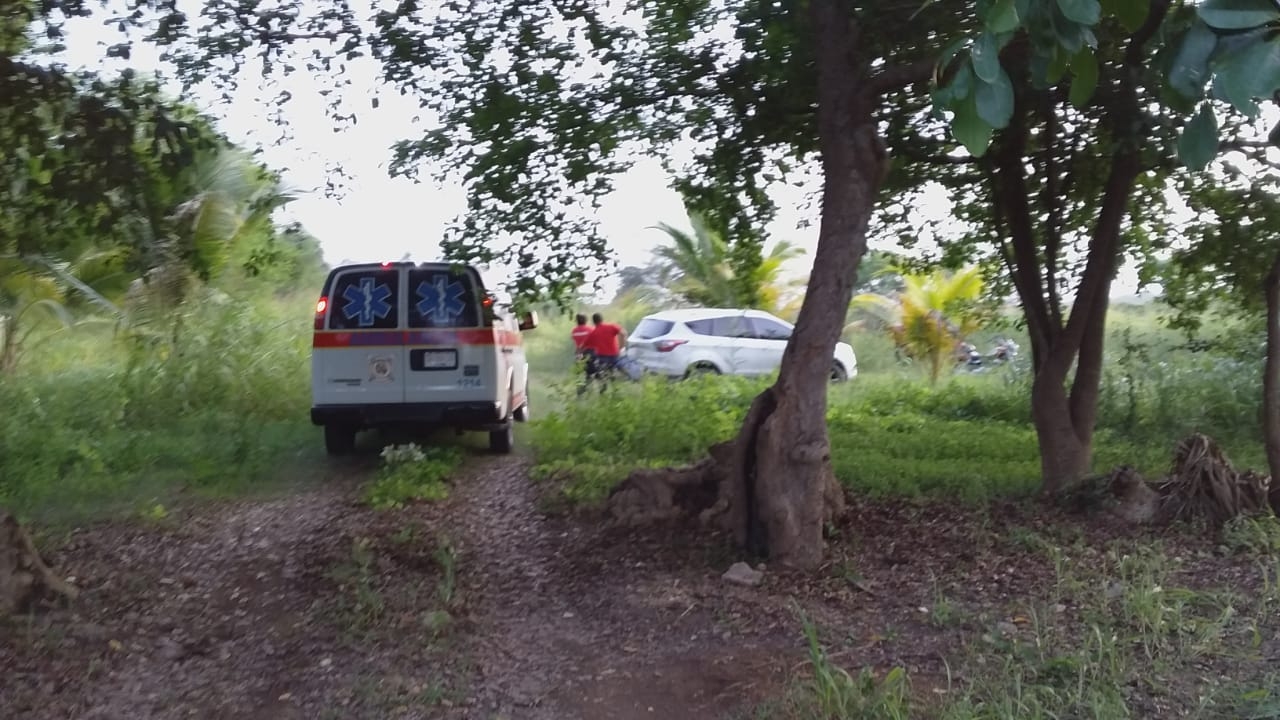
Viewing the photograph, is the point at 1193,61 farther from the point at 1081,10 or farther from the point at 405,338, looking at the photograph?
the point at 405,338

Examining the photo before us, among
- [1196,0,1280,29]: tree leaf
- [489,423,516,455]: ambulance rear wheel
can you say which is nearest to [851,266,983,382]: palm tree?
[489,423,516,455]: ambulance rear wheel

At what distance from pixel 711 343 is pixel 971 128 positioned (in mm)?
16793

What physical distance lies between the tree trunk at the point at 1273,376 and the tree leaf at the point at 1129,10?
545cm

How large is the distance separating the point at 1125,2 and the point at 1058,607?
3.56 meters

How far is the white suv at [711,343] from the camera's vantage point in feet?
64.5

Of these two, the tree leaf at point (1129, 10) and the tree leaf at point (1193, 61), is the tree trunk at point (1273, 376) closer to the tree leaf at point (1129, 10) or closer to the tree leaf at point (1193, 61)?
the tree leaf at point (1129, 10)

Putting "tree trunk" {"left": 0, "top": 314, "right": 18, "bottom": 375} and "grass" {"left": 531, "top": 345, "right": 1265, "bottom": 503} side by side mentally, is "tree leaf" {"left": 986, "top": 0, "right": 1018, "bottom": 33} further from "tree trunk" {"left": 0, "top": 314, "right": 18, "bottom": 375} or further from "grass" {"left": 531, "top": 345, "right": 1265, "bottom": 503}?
"tree trunk" {"left": 0, "top": 314, "right": 18, "bottom": 375}

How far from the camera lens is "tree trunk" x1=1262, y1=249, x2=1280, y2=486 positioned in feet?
25.8

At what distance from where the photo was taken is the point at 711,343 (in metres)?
19.9

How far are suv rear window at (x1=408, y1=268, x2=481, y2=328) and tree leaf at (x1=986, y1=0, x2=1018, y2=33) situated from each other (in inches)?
321

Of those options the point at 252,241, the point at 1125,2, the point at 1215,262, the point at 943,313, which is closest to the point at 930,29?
the point at 1215,262

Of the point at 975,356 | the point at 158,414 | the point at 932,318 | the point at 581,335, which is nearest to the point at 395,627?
the point at 158,414

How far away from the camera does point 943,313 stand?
20.1 meters

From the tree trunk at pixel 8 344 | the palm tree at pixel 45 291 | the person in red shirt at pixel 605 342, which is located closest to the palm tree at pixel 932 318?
the person in red shirt at pixel 605 342
